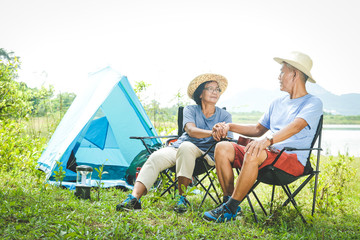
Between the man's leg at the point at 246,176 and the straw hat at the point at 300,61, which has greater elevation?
the straw hat at the point at 300,61

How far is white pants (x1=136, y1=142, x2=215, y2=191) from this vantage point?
2.49m

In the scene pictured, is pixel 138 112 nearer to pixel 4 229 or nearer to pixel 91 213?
pixel 91 213

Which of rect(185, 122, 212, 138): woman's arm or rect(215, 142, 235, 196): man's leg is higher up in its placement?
rect(185, 122, 212, 138): woman's arm

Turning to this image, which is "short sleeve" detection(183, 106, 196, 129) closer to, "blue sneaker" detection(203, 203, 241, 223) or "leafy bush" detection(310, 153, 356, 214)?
"blue sneaker" detection(203, 203, 241, 223)

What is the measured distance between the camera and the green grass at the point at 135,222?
185 centimetres

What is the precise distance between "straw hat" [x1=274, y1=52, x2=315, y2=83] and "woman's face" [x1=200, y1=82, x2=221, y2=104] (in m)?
0.70

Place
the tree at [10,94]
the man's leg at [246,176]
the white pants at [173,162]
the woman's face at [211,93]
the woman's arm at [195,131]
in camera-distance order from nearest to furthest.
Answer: the man's leg at [246,176] → the white pants at [173,162] → the woman's arm at [195,131] → the woman's face at [211,93] → the tree at [10,94]

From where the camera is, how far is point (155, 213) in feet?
7.69

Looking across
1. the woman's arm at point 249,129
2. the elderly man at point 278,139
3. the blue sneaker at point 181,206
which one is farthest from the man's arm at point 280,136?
the blue sneaker at point 181,206

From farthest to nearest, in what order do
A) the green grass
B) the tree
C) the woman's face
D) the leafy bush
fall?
the tree → the woman's face → the leafy bush → the green grass

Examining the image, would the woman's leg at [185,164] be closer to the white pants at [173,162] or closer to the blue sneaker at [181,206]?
the white pants at [173,162]

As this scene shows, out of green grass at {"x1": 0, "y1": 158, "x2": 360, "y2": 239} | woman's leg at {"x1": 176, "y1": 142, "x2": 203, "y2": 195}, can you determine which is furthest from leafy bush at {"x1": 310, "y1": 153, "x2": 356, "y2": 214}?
woman's leg at {"x1": 176, "y1": 142, "x2": 203, "y2": 195}

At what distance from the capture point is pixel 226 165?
2.34 meters

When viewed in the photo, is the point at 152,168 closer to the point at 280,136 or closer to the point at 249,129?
the point at 249,129
